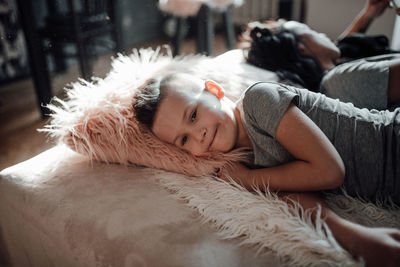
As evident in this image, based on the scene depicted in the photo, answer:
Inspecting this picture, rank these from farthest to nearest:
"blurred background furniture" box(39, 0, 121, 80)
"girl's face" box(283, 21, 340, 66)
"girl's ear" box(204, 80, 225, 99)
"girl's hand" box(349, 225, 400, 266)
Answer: "blurred background furniture" box(39, 0, 121, 80) < "girl's face" box(283, 21, 340, 66) < "girl's ear" box(204, 80, 225, 99) < "girl's hand" box(349, 225, 400, 266)

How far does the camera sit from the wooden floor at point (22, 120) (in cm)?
154

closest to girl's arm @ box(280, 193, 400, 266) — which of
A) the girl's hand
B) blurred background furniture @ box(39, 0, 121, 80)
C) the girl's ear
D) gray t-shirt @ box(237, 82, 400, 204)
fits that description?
the girl's hand

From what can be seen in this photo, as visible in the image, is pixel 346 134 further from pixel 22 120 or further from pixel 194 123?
pixel 22 120

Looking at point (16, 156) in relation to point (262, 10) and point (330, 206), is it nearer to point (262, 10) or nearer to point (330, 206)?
point (330, 206)

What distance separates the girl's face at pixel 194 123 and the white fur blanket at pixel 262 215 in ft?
0.28

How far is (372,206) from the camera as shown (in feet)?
2.26

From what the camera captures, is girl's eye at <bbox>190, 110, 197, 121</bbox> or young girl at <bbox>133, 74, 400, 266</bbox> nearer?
young girl at <bbox>133, 74, 400, 266</bbox>

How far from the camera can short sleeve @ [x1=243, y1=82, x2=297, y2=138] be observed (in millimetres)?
693

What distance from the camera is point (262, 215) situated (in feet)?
2.02

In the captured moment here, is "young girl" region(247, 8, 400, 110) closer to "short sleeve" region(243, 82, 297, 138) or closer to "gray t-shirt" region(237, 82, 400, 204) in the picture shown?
"gray t-shirt" region(237, 82, 400, 204)

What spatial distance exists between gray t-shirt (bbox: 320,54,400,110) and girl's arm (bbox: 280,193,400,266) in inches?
18.2

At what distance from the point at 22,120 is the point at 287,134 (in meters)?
1.76

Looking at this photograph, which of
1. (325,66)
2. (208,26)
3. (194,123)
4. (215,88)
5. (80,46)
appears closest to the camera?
(194,123)

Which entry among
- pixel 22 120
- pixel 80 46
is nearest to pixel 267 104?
pixel 80 46
